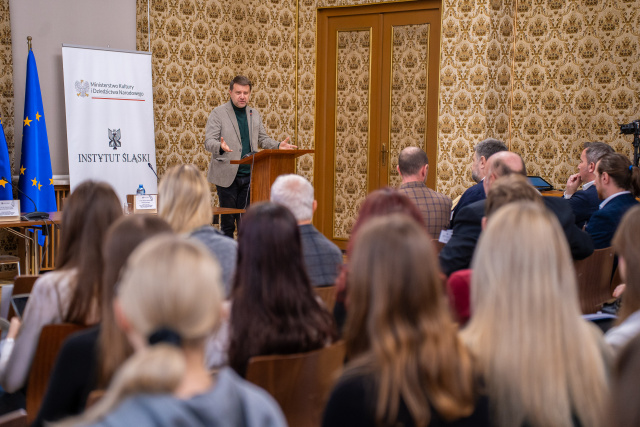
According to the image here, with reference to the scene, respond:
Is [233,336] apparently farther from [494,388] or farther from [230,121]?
[230,121]

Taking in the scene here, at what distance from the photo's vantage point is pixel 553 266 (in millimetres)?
1398

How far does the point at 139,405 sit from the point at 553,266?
869 millimetres

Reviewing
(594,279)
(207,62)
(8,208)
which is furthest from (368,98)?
(594,279)

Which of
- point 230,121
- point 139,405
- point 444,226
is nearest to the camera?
point 139,405

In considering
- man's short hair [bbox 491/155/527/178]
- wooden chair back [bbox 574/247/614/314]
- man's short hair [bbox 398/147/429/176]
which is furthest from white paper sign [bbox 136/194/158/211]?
wooden chair back [bbox 574/247/614/314]

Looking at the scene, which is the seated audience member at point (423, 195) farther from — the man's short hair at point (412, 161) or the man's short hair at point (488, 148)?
the man's short hair at point (488, 148)

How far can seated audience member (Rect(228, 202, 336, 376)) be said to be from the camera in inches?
75.2

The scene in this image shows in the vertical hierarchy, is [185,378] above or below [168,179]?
below

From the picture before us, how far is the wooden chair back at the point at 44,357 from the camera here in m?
2.01

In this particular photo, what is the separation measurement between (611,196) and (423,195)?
1100 mm

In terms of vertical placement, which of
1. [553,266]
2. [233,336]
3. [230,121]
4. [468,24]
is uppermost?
[468,24]

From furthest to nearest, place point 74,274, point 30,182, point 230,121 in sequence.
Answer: point 230,121 < point 30,182 < point 74,274

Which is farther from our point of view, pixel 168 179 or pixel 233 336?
pixel 168 179

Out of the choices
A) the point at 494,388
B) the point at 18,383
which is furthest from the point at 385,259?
the point at 18,383
